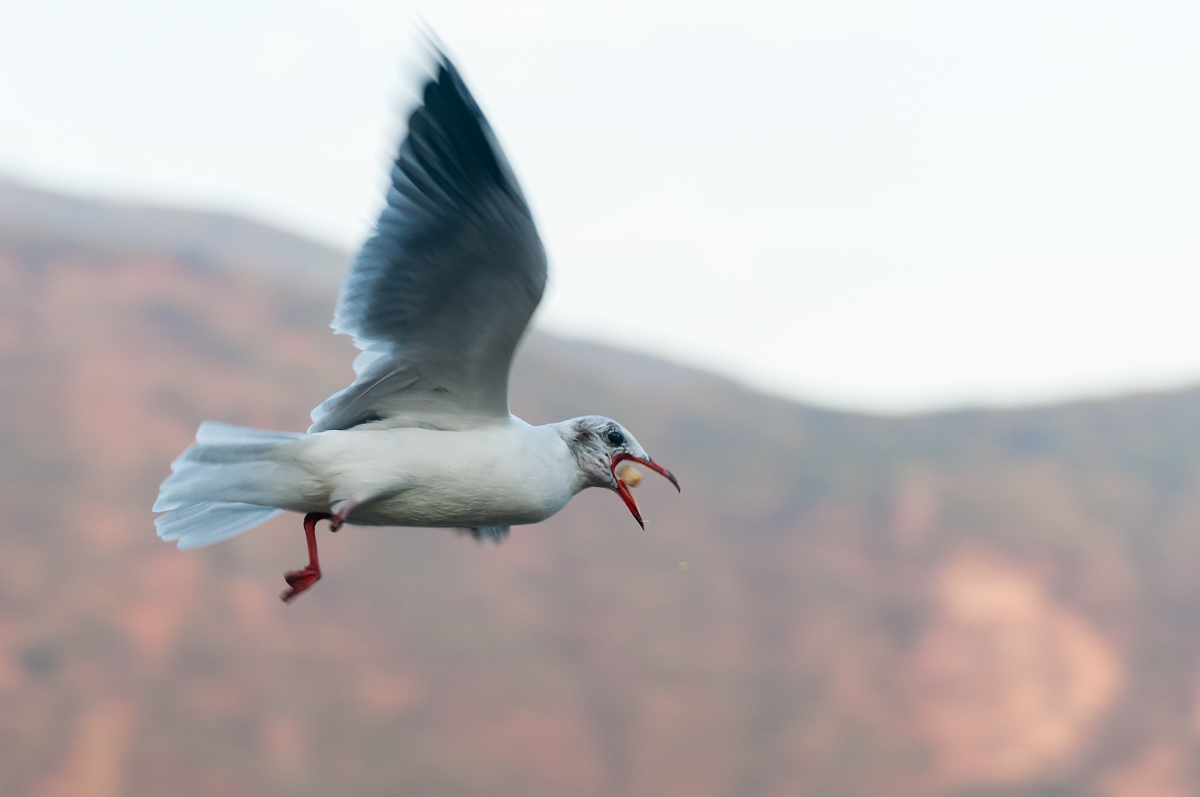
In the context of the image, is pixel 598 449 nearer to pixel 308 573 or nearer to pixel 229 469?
pixel 308 573

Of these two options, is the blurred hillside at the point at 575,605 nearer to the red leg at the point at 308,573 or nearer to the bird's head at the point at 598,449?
the red leg at the point at 308,573

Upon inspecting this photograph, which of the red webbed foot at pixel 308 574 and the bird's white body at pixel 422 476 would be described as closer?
the bird's white body at pixel 422 476

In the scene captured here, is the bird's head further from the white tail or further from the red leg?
the white tail

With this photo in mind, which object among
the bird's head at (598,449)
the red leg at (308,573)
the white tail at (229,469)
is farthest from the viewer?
the bird's head at (598,449)

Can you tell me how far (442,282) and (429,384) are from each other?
17.5 inches

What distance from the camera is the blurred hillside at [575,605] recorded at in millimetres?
23828

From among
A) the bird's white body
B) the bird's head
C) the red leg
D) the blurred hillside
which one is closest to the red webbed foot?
the red leg

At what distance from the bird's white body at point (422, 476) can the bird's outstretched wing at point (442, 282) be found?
5.2 inches

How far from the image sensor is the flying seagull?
3.52 metres

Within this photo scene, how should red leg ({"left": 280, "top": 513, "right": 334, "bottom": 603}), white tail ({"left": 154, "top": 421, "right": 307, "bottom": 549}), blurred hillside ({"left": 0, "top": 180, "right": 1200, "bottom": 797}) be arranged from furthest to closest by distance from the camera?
blurred hillside ({"left": 0, "top": 180, "right": 1200, "bottom": 797}) → red leg ({"left": 280, "top": 513, "right": 334, "bottom": 603}) → white tail ({"left": 154, "top": 421, "right": 307, "bottom": 549})

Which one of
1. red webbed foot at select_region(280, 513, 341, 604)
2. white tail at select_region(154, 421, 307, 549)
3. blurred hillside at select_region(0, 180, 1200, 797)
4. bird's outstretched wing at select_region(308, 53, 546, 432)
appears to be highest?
bird's outstretched wing at select_region(308, 53, 546, 432)

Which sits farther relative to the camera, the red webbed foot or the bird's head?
the bird's head

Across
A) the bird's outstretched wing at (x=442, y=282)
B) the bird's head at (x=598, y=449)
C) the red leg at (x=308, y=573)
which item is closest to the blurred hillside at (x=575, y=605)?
the red leg at (x=308, y=573)

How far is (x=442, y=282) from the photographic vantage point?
3.73 metres
